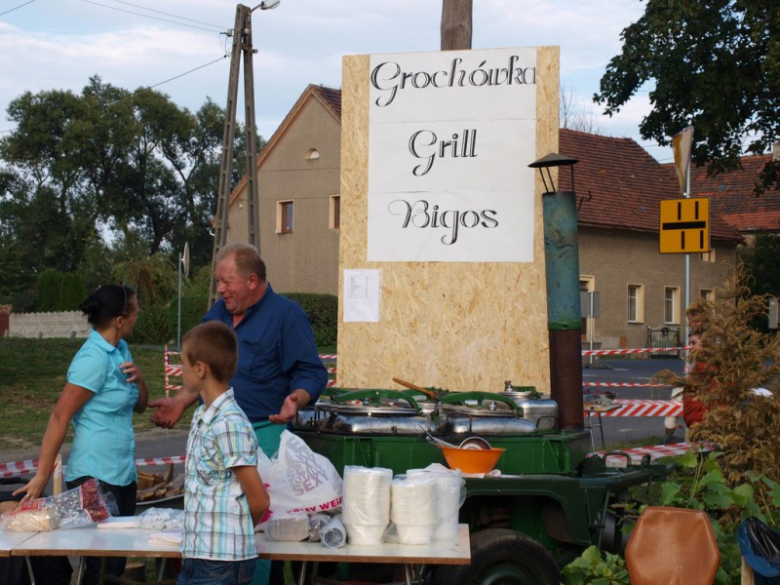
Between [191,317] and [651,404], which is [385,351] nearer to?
[651,404]

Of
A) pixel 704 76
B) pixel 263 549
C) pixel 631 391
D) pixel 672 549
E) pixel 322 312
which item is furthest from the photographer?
pixel 322 312

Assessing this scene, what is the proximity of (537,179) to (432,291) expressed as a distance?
1.08 m

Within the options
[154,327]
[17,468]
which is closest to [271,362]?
[17,468]

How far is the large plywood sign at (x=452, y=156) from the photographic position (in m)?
7.53

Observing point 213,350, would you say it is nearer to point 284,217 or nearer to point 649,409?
point 649,409

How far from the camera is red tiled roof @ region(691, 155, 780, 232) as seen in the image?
155 ft

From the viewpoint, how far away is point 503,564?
5.10 metres

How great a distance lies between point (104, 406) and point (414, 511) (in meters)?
1.61

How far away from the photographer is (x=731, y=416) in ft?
18.8

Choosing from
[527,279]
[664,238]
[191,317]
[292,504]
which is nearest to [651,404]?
[664,238]

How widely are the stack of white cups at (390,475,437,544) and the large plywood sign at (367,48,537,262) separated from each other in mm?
3536

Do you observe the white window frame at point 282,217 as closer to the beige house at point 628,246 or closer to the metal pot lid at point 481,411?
the beige house at point 628,246

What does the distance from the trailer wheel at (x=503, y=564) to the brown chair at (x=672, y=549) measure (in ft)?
1.56

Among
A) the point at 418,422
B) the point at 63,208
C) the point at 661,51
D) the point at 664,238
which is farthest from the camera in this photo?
the point at 63,208
